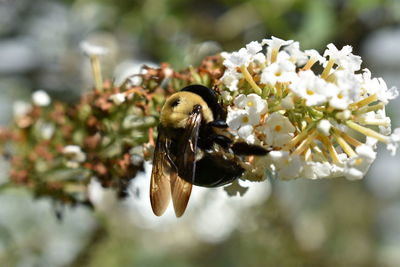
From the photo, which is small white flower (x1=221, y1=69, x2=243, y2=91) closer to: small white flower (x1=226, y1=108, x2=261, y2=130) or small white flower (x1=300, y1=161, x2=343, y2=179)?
small white flower (x1=226, y1=108, x2=261, y2=130)

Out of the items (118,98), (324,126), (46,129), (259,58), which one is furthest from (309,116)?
(46,129)

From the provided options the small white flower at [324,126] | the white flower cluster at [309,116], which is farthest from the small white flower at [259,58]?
the small white flower at [324,126]

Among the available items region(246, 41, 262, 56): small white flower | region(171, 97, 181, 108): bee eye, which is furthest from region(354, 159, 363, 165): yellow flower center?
region(171, 97, 181, 108): bee eye

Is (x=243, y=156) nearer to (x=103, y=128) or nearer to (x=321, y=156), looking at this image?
(x=321, y=156)

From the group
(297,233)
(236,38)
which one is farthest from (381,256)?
(236,38)

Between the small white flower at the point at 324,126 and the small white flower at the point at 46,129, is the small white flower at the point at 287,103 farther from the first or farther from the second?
the small white flower at the point at 46,129

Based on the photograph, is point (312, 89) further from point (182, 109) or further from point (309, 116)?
point (182, 109)
